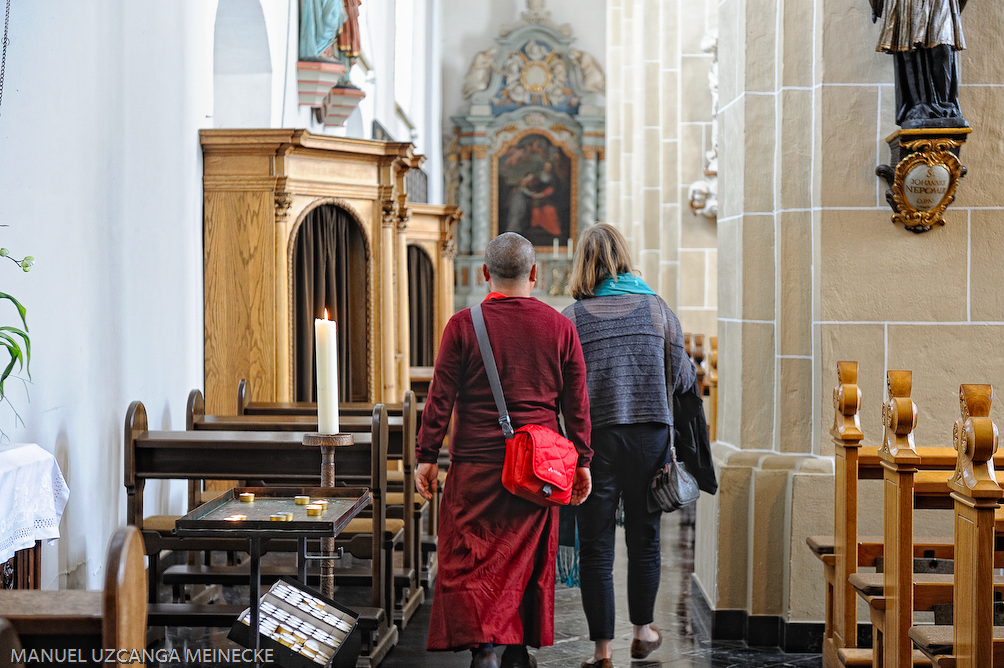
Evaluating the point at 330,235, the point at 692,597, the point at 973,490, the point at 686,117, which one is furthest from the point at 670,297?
the point at 973,490

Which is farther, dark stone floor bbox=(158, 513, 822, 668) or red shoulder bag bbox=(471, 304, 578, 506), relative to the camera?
dark stone floor bbox=(158, 513, 822, 668)

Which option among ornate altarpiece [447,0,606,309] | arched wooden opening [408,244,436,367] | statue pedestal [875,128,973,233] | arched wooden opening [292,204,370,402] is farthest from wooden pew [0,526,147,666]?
ornate altarpiece [447,0,606,309]

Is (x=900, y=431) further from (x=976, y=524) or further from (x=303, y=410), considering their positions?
(x=303, y=410)

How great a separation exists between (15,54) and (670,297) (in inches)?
313

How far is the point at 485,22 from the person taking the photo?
65.6 feet

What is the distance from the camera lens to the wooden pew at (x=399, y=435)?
4594 mm

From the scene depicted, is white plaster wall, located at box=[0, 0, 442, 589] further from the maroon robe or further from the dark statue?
the dark statue

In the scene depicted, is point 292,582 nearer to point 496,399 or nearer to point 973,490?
point 496,399

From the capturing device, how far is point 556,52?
64.8ft

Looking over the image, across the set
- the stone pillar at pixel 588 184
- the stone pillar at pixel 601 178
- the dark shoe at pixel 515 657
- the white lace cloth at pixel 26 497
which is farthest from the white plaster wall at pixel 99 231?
the stone pillar at pixel 601 178

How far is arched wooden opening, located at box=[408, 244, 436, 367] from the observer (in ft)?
36.3

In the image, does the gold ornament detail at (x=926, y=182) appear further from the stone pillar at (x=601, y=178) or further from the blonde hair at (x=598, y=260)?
the stone pillar at (x=601, y=178)

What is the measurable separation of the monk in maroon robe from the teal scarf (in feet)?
1.51

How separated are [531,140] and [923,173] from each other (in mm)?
16179
